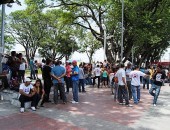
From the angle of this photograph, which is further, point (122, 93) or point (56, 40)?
point (56, 40)

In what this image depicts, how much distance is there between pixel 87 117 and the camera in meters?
9.76

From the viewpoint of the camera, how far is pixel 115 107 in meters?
11.9

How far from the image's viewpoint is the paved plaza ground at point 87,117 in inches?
336

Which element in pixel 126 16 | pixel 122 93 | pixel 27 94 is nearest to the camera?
pixel 27 94

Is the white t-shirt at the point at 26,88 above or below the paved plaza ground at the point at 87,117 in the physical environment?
above

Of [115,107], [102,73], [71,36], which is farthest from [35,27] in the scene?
[115,107]

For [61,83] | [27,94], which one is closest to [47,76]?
[61,83]

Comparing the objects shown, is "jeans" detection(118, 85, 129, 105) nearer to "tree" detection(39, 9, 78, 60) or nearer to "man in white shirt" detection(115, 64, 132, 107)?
"man in white shirt" detection(115, 64, 132, 107)

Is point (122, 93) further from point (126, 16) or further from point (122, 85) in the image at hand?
point (126, 16)

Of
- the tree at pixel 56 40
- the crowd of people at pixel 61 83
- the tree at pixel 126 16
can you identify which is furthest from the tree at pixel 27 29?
the crowd of people at pixel 61 83

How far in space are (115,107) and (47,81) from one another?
3.03 metres

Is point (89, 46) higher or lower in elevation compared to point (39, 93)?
higher

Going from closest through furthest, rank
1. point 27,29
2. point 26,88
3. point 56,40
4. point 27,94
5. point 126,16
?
point 27,94 < point 26,88 < point 126,16 < point 27,29 < point 56,40

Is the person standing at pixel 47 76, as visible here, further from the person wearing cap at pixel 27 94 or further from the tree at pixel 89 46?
the tree at pixel 89 46
